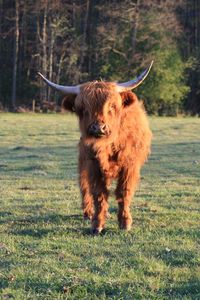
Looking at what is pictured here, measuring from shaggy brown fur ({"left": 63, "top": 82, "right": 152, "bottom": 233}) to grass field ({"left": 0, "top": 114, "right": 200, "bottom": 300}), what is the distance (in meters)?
0.34

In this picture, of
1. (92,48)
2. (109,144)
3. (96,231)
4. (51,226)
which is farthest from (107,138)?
(92,48)

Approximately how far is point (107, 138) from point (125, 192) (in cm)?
84

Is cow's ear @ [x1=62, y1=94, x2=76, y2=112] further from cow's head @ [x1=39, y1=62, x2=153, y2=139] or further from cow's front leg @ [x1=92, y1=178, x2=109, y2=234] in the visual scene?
cow's front leg @ [x1=92, y1=178, x2=109, y2=234]

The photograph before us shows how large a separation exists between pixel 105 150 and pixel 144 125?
0.99 metres

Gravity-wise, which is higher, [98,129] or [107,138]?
[98,129]

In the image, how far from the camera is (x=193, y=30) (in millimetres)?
46594

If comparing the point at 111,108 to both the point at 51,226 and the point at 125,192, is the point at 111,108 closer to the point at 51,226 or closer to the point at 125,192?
the point at 125,192

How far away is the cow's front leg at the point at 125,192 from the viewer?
641cm

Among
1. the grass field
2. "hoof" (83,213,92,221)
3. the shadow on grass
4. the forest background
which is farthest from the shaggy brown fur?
the forest background

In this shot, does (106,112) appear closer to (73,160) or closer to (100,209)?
(100,209)

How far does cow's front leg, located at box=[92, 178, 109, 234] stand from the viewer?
20.3 feet

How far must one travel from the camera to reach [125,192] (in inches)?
256

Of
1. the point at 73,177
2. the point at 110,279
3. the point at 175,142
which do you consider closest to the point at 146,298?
the point at 110,279

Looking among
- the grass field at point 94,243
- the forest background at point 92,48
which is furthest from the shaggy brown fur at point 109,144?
the forest background at point 92,48
